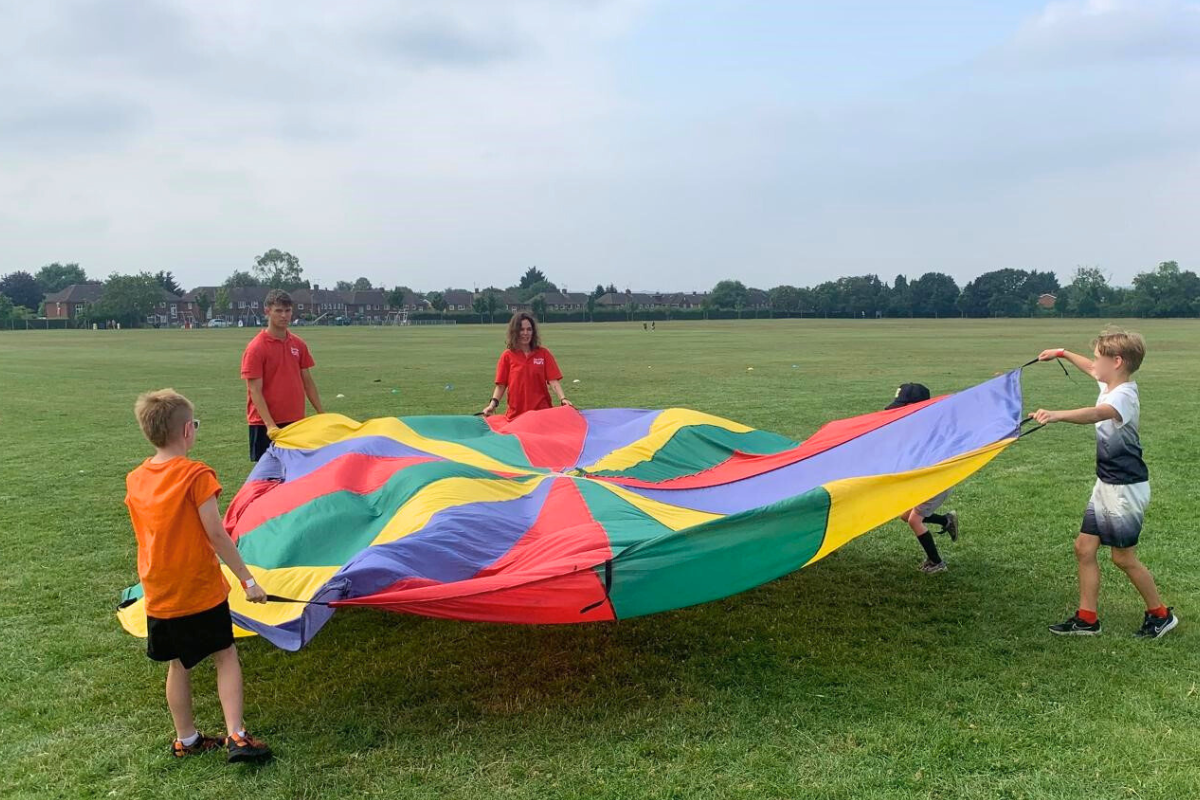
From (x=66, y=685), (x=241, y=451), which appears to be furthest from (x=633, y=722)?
(x=241, y=451)

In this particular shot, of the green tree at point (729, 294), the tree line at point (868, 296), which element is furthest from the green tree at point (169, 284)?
the green tree at point (729, 294)

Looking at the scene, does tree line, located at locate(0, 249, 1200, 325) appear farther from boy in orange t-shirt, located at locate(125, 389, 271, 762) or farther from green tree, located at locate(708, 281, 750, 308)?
boy in orange t-shirt, located at locate(125, 389, 271, 762)

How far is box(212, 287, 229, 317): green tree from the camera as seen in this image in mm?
114312

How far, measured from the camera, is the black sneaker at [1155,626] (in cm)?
446

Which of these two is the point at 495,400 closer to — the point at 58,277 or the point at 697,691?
the point at 697,691

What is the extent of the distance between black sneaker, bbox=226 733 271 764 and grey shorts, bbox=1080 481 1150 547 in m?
4.10

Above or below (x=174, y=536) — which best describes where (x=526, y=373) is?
above

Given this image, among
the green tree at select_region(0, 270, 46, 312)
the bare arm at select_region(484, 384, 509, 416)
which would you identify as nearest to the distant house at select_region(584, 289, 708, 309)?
the green tree at select_region(0, 270, 46, 312)

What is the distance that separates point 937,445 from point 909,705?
1521 mm

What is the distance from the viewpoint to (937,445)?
4719 mm

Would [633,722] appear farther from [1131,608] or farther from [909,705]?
[1131,608]

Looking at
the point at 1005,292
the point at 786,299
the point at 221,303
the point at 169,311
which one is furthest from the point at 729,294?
the point at 169,311

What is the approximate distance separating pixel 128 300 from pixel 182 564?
10305cm

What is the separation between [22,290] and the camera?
125125 millimetres
